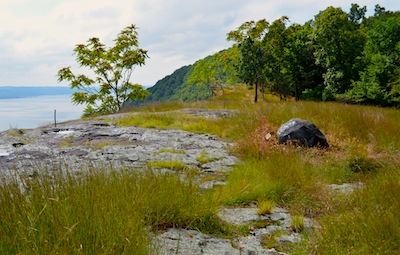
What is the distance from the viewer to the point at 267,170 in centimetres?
532

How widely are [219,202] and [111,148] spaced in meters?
3.79

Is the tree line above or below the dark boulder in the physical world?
above

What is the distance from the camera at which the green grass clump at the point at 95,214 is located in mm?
2072

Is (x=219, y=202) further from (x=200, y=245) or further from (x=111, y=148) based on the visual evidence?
(x=111, y=148)

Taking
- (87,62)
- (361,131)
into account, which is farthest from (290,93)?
(361,131)

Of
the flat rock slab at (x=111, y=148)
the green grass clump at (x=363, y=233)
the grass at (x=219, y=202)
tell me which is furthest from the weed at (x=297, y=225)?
the flat rock slab at (x=111, y=148)

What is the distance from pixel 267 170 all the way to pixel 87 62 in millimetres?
19506

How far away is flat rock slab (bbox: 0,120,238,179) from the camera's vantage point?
596 centimetres

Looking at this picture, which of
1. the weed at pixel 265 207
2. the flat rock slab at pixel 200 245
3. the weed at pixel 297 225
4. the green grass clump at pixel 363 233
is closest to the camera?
the green grass clump at pixel 363 233

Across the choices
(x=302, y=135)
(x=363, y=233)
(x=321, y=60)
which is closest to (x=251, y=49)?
(x=321, y=60)

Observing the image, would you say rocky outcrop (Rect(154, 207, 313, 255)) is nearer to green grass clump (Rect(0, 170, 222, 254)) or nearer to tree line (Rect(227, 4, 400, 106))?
green grass clump (Rect(0, 170, 222, 254))

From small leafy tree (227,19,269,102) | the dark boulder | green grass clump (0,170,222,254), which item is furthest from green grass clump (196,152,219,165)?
small leafy tree (227,19,269,102)

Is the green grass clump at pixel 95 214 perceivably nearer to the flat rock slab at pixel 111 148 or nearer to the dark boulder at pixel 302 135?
the flat rock slab at pixel 111 148

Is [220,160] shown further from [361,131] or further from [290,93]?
[290,93]
